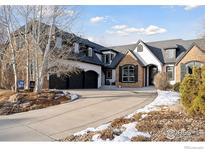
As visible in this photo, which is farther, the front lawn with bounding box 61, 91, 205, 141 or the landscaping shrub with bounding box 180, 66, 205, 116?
the landscaping shrub with bounding box 180, 66, 205, 116

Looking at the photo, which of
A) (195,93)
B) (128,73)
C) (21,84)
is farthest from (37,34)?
(195,93)

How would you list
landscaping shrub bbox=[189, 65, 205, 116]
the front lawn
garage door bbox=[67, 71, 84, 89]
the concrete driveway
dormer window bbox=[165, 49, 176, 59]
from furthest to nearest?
garage door bbox=[67, 71, 84, 89] → dormer window bbox=[165, 49, 176, 59] → landscaping shrub bbox=[189, 65, 205, 116] → the concrete driveway → the front lawn

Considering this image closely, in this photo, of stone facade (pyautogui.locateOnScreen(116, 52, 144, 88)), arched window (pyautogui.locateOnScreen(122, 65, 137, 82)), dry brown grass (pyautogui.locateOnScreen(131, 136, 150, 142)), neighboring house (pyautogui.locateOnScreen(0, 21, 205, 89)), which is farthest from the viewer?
arched window (pyautogui.locateOnScreen(122, 65, 137, 82))

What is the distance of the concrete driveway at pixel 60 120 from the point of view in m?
6.70

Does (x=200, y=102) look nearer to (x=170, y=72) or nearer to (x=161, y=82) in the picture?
(x=161, y=82)

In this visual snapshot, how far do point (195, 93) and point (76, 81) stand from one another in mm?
13745

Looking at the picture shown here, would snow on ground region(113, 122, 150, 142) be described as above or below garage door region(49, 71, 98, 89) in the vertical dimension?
below

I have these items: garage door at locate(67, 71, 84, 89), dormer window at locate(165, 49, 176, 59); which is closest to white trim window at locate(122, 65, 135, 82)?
dormer window at locate(165, 49, 176, 59)

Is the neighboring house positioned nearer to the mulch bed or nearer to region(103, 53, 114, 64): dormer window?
region(103, 53, 114, 64): dormer window

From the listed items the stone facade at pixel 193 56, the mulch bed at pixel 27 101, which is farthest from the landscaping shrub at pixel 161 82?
the mulch bed at pixel 27 101

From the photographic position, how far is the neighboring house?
15.7 metres

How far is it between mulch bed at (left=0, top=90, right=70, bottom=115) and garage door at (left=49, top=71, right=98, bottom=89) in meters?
4.80

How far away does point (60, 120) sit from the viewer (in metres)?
8.09

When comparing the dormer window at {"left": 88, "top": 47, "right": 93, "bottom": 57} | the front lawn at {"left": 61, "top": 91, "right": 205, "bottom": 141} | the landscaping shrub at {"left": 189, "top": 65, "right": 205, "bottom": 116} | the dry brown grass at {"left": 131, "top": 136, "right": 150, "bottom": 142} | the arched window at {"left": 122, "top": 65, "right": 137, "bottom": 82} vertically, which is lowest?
the dry brown grass at {"left": 131, "top": 136, "right": 150, "bottom": 142}
